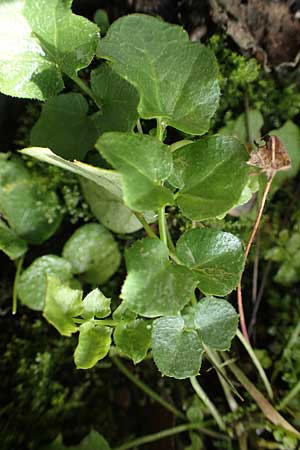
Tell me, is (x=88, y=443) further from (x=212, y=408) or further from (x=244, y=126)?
(x=244, y=126)

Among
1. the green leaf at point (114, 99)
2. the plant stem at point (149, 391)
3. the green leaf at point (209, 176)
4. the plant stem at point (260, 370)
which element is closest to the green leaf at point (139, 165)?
the green leaf at point (209, 176)

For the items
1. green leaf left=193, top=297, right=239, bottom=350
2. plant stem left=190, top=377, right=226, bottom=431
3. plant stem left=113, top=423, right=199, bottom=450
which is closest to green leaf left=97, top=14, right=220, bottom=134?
green leaf left=193, top=297, right=239, bottom=350

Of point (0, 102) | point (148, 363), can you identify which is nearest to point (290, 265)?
point (148, 363)

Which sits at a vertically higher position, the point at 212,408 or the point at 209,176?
the point at 209,176

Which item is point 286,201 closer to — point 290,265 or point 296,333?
point 290,265

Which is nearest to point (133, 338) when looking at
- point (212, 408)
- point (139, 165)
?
point (139, 165)

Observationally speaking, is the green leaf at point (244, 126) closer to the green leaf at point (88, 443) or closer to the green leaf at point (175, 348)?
the green leaf at point (175, 348)
